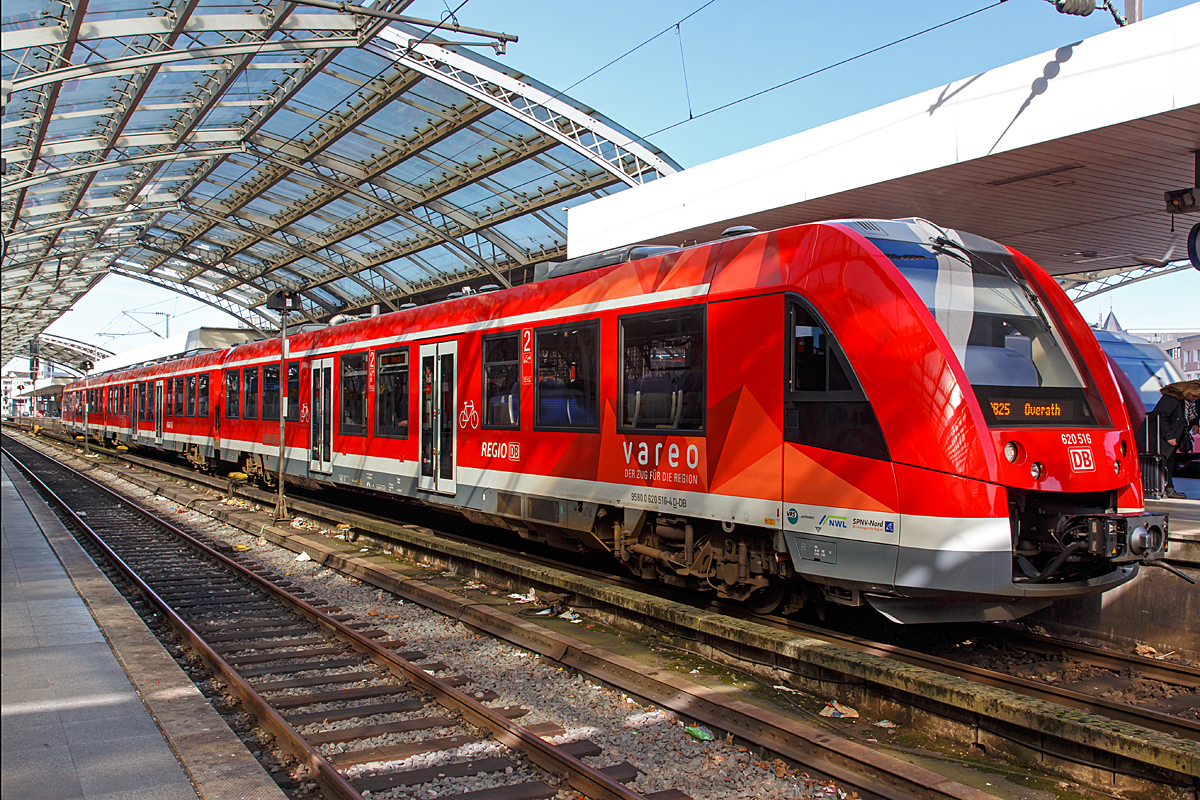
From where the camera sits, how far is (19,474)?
26141 mm

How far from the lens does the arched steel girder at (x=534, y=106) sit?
2003 cm

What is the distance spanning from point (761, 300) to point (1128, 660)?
376 centimetres

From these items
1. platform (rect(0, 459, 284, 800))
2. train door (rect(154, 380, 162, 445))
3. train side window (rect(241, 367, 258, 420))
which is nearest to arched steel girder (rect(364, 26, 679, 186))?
train side window (rect(241, 367, 258, 420))

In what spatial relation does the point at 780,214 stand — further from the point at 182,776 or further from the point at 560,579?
the point at 182,776

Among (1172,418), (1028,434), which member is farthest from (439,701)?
(1172,418)

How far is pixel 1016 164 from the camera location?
10328 millimetres

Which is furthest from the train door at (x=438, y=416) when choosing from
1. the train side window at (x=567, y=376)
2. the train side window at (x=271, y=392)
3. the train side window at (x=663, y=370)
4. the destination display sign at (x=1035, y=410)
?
the destination display sign at (x=1035, y=410)

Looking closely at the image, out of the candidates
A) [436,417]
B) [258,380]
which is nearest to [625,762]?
[436,417]

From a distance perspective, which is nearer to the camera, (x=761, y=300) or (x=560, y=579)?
(x=761, y=300)

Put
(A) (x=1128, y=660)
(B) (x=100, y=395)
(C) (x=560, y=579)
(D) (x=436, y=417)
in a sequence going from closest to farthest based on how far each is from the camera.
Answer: (A) (x=1128, y=660), (C) (x=560, y=579), (D) (x=436, y=417), (B) (x=100, y=395)

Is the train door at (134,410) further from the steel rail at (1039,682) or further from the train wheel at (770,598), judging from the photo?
the steel rail at (1039,682)

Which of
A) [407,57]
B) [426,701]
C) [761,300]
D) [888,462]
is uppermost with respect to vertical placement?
[407,57]

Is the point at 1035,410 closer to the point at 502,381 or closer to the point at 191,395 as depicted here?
the point at 502,381

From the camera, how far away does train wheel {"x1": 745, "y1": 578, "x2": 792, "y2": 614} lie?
738 centimetres
